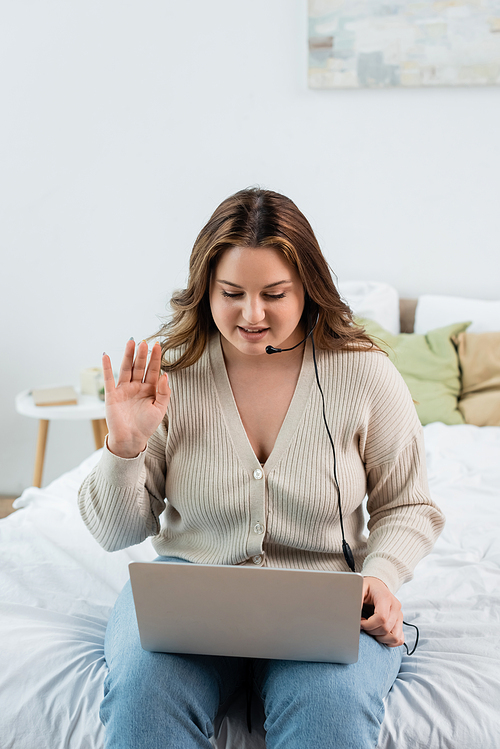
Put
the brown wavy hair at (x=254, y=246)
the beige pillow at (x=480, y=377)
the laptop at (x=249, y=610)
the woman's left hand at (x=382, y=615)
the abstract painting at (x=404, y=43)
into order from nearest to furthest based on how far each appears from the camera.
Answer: the laptop at (x=249, y=610), the woman's left hand at (x=382, y=615), the brown wavy hair at (x=254, y=246), the beige pillow at (x=480, y=377), the abstract painting at (x=404, y=43)

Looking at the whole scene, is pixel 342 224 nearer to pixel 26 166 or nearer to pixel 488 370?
pixel 488 370

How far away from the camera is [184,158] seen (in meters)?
2.40

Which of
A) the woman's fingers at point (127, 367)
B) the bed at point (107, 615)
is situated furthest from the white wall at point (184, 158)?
the woman's fingers at point (127, 367)

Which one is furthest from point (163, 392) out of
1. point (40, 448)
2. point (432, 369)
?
point (40, 448)

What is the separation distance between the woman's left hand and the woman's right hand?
1.30 feet

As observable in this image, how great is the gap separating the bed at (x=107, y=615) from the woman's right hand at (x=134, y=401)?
338 millimetres

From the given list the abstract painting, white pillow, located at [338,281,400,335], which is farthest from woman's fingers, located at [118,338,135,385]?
the abstract painting

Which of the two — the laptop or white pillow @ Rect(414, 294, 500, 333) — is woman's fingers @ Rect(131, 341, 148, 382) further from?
white pillow @ Rect(414, 294, 500, 333)

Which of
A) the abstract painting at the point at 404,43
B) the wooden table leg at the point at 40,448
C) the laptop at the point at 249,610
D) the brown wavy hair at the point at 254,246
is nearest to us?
the laptop at the point at 249,610

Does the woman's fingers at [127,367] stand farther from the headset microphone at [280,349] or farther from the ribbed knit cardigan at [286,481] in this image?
the headset microphone at [280,349]

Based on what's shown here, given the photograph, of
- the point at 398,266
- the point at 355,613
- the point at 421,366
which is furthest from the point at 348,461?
the point at 398,266

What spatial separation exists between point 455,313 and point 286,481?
4.43 ft

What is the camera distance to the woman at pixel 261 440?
1.00 meters

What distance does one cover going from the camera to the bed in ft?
2.89
